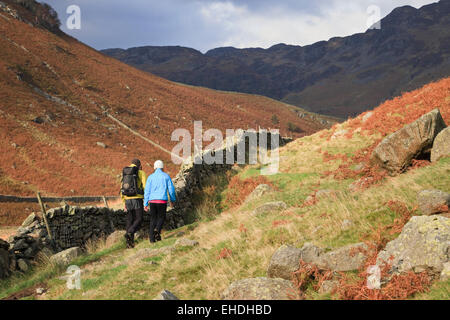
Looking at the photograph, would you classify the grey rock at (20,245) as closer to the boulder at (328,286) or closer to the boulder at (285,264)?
the boulder at (285,264)

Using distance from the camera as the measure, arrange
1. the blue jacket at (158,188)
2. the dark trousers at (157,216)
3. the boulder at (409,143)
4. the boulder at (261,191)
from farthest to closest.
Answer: the boulder at (261,191), the dark trousers at (157,216), the blue jacket at (158,188), the boulder at (409,143)

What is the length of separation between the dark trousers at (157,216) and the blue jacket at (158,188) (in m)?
0.25

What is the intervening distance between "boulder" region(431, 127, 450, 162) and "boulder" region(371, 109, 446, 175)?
0.20 m

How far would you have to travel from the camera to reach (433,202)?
582cm

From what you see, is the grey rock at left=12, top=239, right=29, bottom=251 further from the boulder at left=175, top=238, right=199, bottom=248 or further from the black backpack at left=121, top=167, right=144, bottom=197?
the boulder at left=175, top=238, right=199, bottom=248

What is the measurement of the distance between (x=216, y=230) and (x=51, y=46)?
176 feet

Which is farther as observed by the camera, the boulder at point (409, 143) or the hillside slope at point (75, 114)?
the hillside slope at point (75, 114)

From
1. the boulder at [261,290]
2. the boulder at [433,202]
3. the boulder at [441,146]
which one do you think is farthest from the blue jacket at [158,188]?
the boulder at [441,146]

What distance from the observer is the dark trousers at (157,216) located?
990 cm

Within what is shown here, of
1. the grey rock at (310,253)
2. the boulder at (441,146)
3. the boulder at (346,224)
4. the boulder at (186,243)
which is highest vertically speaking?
the boulder at (441,146)

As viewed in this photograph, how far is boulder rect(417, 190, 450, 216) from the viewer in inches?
223

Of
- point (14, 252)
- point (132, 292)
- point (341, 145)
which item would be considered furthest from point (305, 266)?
point (341, 145)

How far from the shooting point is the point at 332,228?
670 cm
